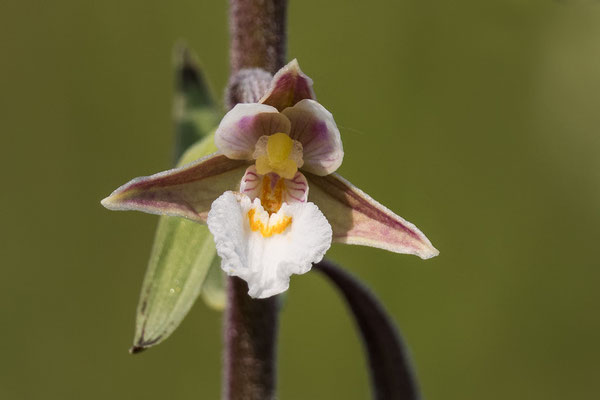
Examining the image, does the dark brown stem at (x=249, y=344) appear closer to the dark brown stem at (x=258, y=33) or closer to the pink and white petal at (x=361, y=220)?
the pink and white petal at (x=361, y=220)

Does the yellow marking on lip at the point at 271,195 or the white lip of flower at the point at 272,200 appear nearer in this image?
the white lip of flower at the point at 272,200

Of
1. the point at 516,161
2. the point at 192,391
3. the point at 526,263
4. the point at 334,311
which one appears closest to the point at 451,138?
the point at 516,161

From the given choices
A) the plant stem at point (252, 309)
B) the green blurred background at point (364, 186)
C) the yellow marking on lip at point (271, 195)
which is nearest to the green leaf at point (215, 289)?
the plant stem at point (252, 309)

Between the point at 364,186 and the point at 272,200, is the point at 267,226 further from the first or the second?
the point at 364,186

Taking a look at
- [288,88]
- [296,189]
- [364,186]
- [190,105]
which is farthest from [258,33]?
[364,186]

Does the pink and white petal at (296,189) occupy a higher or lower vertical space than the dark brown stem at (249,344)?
higher
